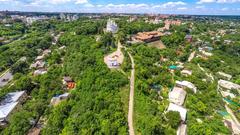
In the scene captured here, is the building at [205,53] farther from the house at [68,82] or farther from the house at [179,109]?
the house at [68,82]

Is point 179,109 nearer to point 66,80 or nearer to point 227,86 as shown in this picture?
point 227,86

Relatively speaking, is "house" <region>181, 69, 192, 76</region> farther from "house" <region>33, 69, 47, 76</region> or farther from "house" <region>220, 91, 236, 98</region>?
"house" <region>33, 69, 47, 76</region>

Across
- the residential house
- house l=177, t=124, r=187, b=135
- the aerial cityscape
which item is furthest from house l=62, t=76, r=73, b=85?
the residential house

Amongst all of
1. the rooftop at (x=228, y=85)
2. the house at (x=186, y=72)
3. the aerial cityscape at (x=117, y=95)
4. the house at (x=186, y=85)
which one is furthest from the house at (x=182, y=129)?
the rooftop at (x=228, y=85)

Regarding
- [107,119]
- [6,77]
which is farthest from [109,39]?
[107,119]

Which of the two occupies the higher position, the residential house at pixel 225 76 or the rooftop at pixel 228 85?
the residential house at pixel 225 76

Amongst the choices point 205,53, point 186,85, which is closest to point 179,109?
point 186,85

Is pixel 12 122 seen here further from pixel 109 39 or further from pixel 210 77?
pixel 210 77
